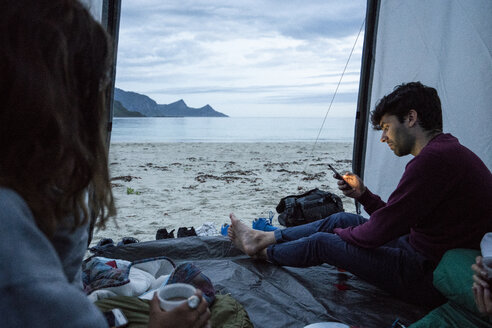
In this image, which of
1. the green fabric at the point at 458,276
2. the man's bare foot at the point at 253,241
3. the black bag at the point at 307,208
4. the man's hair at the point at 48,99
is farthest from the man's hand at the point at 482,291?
the black bag at the point at 307,208

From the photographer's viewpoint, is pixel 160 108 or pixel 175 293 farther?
pixel 160 108

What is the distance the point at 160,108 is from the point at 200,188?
66.5 metres

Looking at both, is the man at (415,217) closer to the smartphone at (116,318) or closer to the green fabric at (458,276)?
the green fabric at (458,276)

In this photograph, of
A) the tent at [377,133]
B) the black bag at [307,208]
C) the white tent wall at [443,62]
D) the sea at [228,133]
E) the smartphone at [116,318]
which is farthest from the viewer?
the sea at [228,133]

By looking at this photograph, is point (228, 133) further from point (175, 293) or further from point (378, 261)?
point (175, 293)

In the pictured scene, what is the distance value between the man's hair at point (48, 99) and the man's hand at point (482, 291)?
1601mm

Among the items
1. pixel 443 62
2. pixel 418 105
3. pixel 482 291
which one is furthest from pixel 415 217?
pixel 443 62

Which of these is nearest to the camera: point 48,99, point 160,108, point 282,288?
point 48,99

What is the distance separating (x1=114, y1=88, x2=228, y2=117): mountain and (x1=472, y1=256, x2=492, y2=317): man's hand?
2194 inches

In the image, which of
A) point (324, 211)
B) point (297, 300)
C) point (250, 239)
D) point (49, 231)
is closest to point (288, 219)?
point (324, 211)

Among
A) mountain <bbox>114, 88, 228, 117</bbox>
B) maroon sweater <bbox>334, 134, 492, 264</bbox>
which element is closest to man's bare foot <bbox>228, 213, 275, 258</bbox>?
maroon sweater <bbox>334, 134, 492, 264</bbox>

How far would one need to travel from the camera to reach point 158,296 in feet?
3.07

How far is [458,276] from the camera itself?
175 centimetres

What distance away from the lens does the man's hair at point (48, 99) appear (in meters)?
0.62
